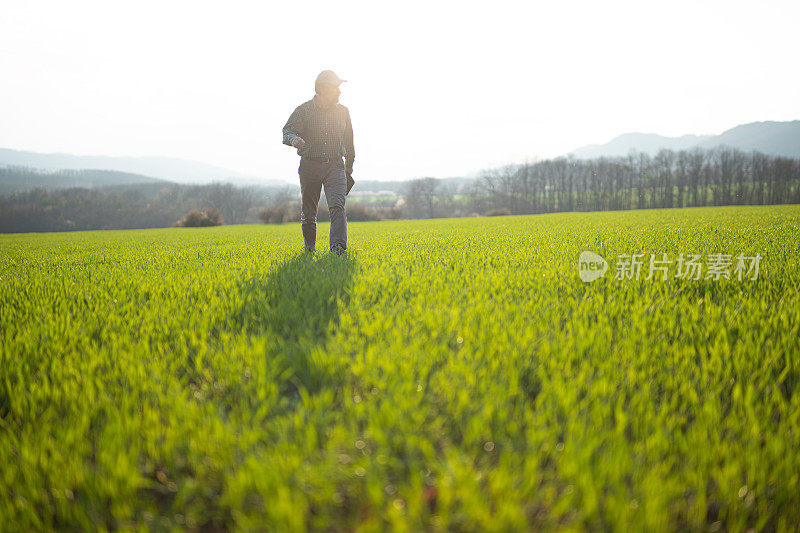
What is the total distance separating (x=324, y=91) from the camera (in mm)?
5828

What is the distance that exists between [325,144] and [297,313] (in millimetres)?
3902

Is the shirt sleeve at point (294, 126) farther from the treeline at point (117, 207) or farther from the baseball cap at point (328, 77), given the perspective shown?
the treeline at point (117, 207)

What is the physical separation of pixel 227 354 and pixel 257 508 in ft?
3.88

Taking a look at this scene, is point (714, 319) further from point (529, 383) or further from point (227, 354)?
point (227, 354)

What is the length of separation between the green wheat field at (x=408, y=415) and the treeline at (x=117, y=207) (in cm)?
8475

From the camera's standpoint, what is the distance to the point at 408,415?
4.95ft

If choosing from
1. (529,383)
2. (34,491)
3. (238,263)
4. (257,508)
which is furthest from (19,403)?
(238,263)

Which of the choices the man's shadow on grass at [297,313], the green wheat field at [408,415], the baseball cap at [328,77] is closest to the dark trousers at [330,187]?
the baseball cap at [328,77]

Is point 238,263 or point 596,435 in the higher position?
point 238,263

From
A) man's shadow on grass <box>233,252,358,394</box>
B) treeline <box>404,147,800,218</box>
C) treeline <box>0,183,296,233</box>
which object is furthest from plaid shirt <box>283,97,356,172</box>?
treeline <box>0,183,296,233</box>

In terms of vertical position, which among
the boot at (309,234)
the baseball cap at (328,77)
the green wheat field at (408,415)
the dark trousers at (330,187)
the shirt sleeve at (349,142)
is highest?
the baseball cap at (328,77)

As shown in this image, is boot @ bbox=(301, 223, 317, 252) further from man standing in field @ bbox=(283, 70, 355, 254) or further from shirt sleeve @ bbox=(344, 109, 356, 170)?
shirt sleeve @ bbox=(344, 109, 356, 170)

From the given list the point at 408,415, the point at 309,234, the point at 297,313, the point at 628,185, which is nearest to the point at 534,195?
the point at 628,185

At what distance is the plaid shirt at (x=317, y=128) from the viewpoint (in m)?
5.97
